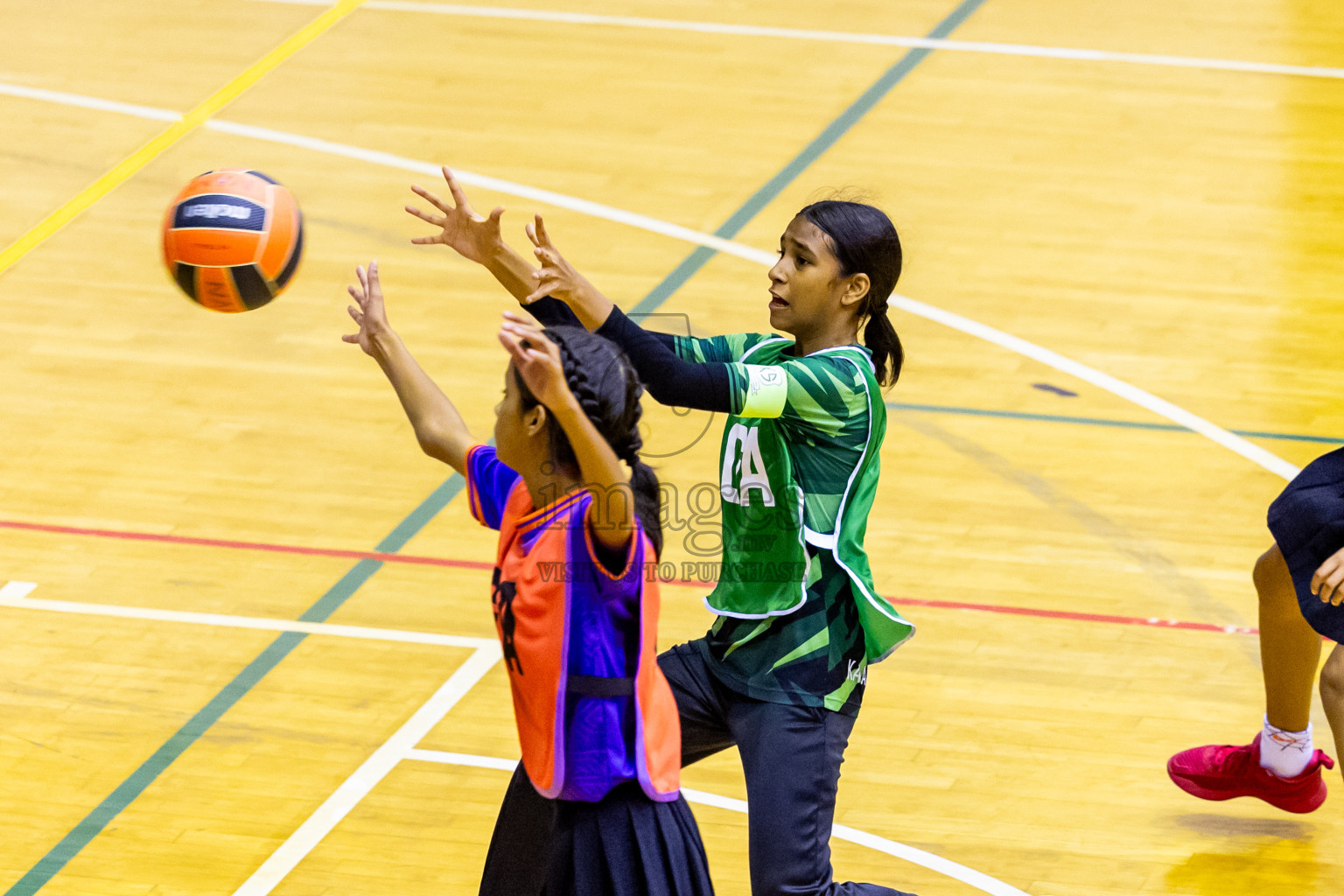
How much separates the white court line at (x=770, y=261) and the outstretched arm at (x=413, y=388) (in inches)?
171

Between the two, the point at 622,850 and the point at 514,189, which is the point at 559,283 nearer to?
the point at 622,850

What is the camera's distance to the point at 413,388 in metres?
4.38

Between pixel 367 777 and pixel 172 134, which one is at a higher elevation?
pixel 172 134

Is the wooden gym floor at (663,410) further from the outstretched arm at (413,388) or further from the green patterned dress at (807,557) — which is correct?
the outstretched arm at (413,388)

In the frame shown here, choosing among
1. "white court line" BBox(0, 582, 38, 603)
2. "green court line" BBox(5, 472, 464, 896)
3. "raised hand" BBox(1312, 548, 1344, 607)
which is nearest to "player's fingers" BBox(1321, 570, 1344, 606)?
"raised hand" BBox(1312, 548, 1344, 607)

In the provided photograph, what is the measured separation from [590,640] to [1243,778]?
106 inches

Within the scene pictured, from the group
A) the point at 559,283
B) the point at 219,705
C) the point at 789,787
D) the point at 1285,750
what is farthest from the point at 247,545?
the point at 1285,750

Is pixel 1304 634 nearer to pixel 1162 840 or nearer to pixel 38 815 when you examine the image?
pixel 1162 840

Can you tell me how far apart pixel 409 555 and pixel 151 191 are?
399 centimetres

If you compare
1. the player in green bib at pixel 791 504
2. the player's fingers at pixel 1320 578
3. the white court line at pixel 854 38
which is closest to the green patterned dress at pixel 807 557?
the player in green bib at pixel 791 504

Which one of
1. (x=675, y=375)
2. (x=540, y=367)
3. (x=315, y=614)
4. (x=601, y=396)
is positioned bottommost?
(x=315, y=614)

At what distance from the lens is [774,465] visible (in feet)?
15.1

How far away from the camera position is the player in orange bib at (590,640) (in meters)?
3.71

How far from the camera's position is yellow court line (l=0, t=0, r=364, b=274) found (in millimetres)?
9758
